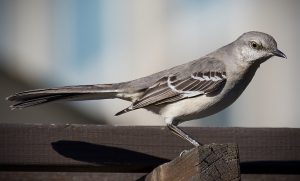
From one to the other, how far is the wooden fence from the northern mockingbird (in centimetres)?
66

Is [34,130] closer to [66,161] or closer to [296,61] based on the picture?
[66,161]

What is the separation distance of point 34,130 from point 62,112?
4036mm

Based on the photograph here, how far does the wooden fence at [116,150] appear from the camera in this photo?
138 inches

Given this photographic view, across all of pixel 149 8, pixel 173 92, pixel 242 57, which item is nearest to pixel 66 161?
pixel 173 92

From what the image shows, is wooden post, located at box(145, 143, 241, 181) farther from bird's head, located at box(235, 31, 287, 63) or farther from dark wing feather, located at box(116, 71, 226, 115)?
bird's head, located at box(235, 31, 287, 63)

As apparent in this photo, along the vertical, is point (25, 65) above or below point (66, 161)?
above

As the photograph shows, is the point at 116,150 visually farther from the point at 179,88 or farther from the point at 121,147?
the point at 179,88

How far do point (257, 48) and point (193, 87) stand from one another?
1.81 feet

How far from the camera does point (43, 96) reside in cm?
421

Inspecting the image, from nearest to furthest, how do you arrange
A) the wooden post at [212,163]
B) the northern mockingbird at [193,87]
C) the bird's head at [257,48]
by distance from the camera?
the wooden post at [212,163] < the northern mockingbird at [193,87] < the bird's head at [257,48]

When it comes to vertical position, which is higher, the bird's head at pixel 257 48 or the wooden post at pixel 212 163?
the bird's head at pixel 257 48

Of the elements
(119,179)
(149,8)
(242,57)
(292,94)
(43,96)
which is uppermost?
(149,8)

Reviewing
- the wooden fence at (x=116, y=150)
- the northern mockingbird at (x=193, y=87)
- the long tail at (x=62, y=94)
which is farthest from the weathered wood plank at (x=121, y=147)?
the northern mockingbird at (x=193, y=87)

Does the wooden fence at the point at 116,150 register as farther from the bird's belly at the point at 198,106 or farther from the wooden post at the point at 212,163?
the bird's belly at the point at 198,106
